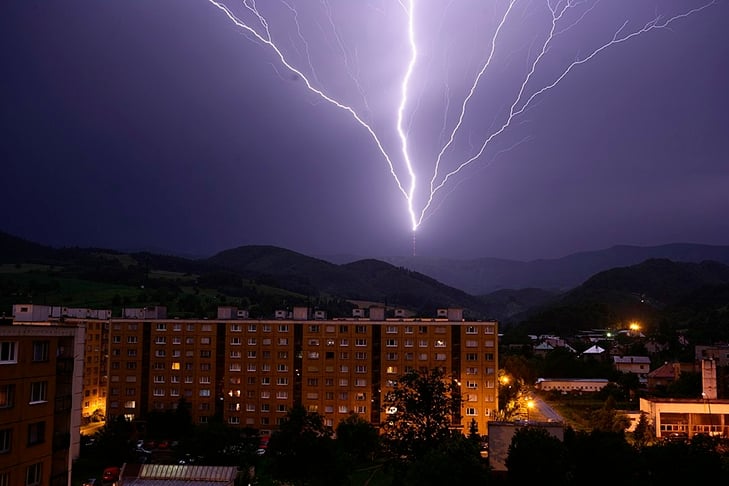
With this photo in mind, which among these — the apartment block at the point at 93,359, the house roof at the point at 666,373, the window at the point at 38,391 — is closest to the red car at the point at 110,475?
the apartment block at the point at 93,359

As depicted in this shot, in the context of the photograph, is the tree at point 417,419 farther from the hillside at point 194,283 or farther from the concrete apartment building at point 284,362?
the hillside at point 194,283

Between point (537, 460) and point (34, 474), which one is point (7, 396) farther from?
point (537, 460)

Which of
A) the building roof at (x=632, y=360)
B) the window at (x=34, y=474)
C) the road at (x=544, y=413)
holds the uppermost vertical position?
the window at (x=34, y=474)

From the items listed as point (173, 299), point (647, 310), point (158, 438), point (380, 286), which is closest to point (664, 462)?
point (158, 438)

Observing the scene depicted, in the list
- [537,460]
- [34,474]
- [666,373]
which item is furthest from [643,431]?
[34,474]

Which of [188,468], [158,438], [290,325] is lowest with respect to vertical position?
[158,438]

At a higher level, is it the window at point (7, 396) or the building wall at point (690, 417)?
the window at point (7, 396)

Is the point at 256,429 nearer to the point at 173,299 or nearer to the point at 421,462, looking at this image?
the point at 421,462
